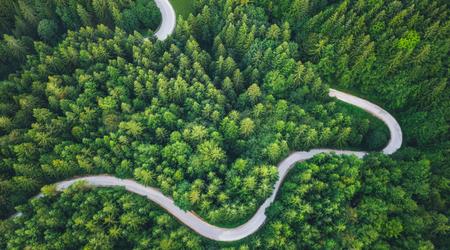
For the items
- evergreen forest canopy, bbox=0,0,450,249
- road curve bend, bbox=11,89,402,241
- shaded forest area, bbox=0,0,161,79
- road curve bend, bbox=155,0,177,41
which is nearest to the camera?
Answer: evergreen forest canopy, bbox=0,0,450,249

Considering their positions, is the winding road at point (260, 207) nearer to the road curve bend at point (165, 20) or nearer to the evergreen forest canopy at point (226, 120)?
the evergreen forest canopy at point (226, 120)

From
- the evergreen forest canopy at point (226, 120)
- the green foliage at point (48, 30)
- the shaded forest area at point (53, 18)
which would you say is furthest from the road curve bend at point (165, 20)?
the green foliage at point (48, 30)

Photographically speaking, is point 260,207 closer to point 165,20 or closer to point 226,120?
point 226,120

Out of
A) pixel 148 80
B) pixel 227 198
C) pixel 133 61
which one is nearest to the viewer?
pixel 227 198

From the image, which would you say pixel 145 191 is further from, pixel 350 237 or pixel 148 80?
pixel 350 237

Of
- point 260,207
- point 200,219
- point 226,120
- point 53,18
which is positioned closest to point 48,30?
point 53,18

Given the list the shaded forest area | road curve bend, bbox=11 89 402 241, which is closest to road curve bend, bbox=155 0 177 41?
the shaded forest area

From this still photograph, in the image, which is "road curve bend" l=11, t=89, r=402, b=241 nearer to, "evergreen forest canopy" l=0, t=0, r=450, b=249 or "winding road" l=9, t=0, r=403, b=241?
"winding road" l=9, t=0, r=403, b=241

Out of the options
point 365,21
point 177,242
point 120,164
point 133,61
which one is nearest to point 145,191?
point 120,164
